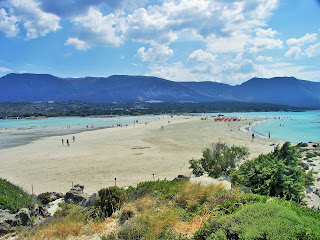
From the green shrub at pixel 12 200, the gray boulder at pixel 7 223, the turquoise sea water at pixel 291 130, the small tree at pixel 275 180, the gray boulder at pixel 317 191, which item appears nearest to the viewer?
the gray boulder at pixel 7 223

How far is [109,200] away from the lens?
6430 millimetres

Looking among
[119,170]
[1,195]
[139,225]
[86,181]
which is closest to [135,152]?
[119,170]

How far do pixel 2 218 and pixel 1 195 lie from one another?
84.5 inches

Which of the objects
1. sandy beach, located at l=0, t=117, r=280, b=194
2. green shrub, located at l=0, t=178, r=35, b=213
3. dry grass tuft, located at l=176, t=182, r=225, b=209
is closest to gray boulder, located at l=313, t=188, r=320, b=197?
dry grass tuft, located at l=176, t=182, r=225, b=209

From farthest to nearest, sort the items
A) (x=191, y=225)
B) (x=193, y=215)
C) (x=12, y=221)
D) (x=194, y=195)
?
(x=12, y=221) < (x=194, y=195) < (x=193, y=215) < (x=191, y=225)

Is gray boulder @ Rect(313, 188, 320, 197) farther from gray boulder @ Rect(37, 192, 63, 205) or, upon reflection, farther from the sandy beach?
gray boulder @ Rect(37, 192, 63, 205)

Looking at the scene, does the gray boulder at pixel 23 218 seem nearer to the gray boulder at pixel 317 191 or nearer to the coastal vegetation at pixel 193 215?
the coastal vegetation at pixel 193 215

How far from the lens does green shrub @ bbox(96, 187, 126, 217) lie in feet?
20.6

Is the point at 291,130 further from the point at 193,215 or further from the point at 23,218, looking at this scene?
the point at 23,218

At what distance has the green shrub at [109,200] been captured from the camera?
20.6 ft

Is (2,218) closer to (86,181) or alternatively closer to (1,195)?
(1,195)

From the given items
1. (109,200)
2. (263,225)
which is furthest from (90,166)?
(263,225)

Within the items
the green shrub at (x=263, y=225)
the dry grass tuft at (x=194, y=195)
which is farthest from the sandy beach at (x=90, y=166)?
the green shrub at (x=263, y=225)

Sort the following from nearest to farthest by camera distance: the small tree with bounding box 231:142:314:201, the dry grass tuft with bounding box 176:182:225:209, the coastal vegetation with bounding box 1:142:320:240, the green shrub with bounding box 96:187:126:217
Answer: the coastal vegetation with bounding box 1:142:320:240 → the dry grass tuft with bounding box 176:182:225:209 → the green shrub with bounding box 96:187:126:217 → the small tree with bounding box 231:142:314:201
